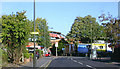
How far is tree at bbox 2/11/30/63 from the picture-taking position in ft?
78.9

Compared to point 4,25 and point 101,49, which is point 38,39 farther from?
point 4,25

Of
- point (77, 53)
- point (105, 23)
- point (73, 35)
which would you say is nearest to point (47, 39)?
point (77, 53)

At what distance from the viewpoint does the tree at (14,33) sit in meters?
24.0

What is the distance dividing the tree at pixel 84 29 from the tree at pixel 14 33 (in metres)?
59.8

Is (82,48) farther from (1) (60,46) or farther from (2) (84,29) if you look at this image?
(2) (84,29)

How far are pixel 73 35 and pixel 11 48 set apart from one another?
64762 millimetres

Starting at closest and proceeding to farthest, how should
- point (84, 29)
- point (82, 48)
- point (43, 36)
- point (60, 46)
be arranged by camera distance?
Answer: point (82, 48) < point (43, 36) < point (60, 46) < point (84, 29)

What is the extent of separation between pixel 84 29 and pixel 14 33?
65207 mm

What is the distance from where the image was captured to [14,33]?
951 inches

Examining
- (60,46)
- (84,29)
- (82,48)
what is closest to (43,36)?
(60,46)

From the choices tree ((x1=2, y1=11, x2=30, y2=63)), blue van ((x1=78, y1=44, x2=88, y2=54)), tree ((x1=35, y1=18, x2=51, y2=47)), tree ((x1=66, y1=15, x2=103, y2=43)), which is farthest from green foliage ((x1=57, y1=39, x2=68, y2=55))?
tree ((x1=2, y1=11, x2=30, y2=63))

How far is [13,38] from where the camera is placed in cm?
2466

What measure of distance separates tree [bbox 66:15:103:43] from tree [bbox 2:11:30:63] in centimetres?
5983

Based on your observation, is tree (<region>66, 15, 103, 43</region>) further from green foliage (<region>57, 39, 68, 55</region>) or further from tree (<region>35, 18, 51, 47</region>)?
tree (<region>35, 18, 51, 47</region>)
